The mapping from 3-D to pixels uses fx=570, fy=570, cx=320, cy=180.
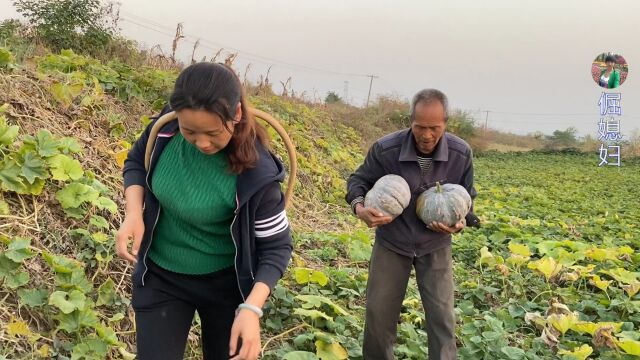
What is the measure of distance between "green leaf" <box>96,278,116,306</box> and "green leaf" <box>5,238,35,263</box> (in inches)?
17.4

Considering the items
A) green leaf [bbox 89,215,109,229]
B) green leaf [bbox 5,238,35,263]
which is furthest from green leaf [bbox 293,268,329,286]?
green leaf [bbox 5,238,35,263]

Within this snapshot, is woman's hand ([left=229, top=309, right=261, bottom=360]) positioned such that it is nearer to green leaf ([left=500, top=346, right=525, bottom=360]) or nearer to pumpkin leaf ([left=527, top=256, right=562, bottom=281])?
green leaf ([left=500, top=346, right=525, bottom=360])

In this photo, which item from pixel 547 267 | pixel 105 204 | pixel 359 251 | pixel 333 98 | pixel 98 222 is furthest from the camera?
pixel 333 98

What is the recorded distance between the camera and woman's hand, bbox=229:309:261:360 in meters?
1.66

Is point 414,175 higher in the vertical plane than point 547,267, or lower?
higher

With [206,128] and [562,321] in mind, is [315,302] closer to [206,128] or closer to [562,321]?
[562,321]

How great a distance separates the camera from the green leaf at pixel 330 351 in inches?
129

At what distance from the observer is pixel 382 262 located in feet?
9.91

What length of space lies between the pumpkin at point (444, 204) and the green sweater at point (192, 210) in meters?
1.23

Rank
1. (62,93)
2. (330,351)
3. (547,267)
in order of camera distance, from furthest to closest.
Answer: (62,93) < (547,267) < (330,351)

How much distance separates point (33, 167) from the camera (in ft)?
12.2

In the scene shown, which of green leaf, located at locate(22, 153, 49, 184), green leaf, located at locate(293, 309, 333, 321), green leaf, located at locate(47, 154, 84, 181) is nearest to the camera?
green leaf, located at locate(293, 309, 333, 321)

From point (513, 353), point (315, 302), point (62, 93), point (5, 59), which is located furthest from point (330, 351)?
point (5, 59)

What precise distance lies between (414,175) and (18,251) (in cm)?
215
